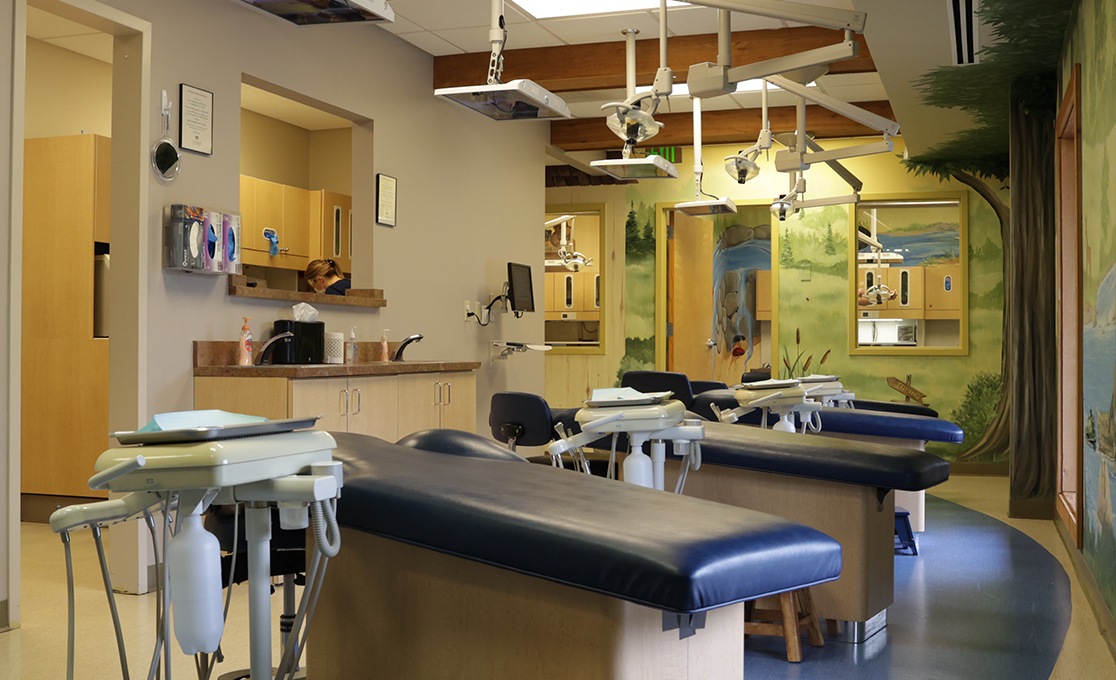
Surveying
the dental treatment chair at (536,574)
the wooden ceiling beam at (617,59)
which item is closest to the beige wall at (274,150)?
the wooden ceiling beam at (617,59)

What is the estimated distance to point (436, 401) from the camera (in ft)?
19.7

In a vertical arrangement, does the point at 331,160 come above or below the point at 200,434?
above

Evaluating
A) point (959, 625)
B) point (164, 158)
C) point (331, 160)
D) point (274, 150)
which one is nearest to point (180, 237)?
point (164, 158)

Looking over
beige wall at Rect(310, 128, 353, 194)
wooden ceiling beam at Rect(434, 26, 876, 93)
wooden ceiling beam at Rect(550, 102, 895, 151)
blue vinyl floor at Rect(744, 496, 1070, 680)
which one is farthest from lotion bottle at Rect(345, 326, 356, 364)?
wooden ceiling beam at Rect(550, 102, 895, 151)

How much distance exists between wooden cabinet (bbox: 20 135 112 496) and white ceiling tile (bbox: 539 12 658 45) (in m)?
2.90

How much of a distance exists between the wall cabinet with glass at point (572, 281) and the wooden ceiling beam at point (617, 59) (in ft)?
14.5

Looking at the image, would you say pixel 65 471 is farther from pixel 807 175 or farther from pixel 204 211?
pixel 807 175

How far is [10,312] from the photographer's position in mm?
4133

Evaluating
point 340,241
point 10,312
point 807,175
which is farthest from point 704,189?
point 10,312

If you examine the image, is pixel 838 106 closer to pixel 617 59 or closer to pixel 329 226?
pixel 617 59

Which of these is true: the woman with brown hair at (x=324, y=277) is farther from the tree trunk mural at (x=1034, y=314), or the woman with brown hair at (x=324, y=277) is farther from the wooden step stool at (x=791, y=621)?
the tree trunk mural at (x=1034, y=314)

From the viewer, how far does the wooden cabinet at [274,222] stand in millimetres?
8250

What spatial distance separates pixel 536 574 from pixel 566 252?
1044cm

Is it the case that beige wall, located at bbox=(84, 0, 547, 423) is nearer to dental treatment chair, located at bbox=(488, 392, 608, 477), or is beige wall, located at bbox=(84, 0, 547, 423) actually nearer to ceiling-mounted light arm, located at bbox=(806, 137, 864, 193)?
dental treatment chair, located at bbox=(488, 392, 608, 477)
